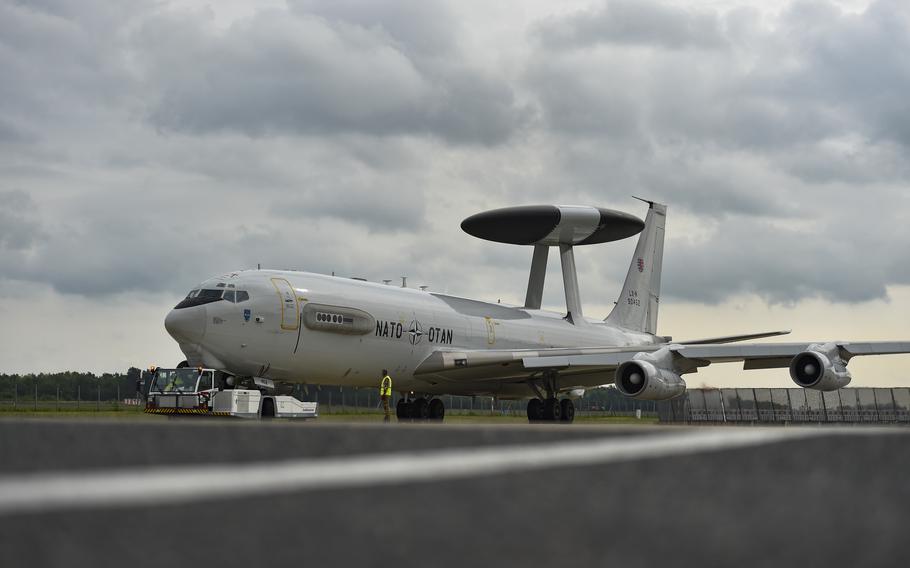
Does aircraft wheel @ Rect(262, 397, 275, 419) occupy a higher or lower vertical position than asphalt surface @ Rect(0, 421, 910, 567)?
higher

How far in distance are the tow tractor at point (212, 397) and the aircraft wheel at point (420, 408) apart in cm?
688

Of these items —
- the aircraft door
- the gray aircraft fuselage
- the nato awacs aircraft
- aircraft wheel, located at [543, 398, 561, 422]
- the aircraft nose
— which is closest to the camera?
the aircraft nose

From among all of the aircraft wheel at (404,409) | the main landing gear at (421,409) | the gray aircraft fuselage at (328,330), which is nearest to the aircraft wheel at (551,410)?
the gray aircraft fuselage at (328,330)

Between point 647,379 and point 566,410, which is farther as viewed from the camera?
point 566,410

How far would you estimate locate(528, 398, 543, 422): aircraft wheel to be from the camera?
1240 inches

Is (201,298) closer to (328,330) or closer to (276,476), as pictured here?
(328,330)

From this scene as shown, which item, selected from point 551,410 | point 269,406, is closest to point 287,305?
point 269,406

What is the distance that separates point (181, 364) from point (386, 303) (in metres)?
5.64

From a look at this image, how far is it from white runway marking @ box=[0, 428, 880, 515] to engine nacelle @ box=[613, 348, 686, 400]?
2362 cm

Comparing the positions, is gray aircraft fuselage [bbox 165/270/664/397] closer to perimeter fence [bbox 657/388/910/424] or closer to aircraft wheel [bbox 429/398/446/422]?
aircraft wheel [bbox 429/398/446/422]

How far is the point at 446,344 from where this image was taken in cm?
2909

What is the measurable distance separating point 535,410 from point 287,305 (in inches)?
440

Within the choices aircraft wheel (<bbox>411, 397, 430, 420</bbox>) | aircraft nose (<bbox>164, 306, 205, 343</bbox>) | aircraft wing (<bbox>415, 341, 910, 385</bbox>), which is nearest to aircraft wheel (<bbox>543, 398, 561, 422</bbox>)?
aircraft wing (<bbox>415, 341, 910, 385</bbox>)

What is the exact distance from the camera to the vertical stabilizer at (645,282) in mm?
43125
